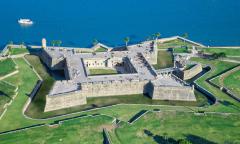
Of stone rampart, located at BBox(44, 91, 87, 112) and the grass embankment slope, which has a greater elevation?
the grass embankment slope

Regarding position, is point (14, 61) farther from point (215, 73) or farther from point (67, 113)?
point (215, 73)

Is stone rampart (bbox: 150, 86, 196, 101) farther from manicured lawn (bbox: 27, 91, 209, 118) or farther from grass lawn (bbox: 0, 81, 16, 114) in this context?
grass lawn (bbox: 0, 81, 16, 114)

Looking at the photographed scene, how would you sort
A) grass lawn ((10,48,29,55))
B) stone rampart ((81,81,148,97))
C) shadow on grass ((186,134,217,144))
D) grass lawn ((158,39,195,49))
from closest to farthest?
shadow on grass ((186,134,217,144)) < stone rampart ((81,81,148,97)) < grass lawn ((10,48,29,55)) < grass lawn ((158,39,195,49))

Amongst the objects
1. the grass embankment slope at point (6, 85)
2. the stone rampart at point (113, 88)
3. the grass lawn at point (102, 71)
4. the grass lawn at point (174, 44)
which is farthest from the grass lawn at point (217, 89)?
the grass embankment slope at point (6, 85)

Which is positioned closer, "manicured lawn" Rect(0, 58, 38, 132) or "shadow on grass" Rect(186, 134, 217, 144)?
"shadow on grass" Rect(186, 134, 217, 144)

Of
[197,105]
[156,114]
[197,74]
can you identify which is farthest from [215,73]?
[156,114]

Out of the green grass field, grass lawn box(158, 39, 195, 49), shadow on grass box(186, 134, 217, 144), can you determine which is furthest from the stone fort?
shadow on grass box(186, 134, 217, 144)
